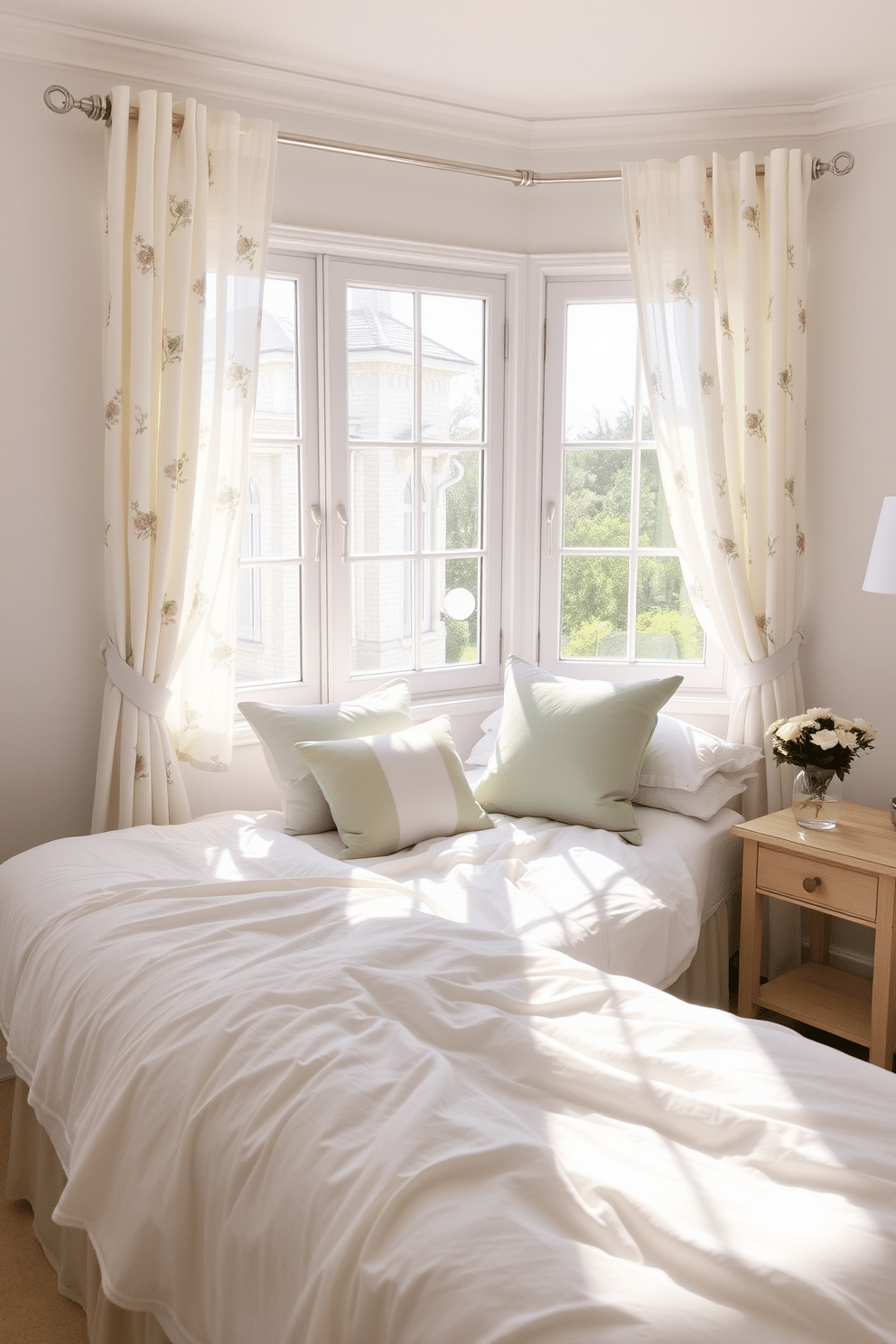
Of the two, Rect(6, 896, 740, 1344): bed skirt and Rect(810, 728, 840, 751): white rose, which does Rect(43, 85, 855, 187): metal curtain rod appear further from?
Rect(6, 896, 740, 1344): bed skirt

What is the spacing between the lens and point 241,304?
289 cm

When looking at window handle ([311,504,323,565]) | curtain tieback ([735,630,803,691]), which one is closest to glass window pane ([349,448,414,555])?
window handle ([311,504,323,565])

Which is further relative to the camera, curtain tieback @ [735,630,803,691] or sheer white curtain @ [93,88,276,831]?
curtain tieback @ [735,630,803,691]

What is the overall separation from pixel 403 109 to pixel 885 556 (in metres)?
1.97

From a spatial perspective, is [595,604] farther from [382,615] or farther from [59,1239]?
[59,1239]

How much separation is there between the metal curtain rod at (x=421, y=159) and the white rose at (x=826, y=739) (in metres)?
1.74

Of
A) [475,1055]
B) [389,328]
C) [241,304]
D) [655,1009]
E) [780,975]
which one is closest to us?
[475,1055]

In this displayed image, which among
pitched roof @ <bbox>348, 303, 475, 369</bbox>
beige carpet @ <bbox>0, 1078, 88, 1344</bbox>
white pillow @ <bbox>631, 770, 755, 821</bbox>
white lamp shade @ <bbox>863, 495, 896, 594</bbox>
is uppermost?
pitched roof @ <bbox>348, 303, 475, 369</bbox>

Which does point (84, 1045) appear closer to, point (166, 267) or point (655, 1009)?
point (655, 1009)

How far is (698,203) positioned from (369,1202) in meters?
2.98

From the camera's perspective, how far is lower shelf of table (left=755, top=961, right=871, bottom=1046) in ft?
9.13

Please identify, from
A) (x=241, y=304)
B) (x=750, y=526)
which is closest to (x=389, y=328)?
(x=241, y=304)

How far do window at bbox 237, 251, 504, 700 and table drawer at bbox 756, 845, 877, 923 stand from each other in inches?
49.4

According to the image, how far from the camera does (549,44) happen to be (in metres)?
2.79
